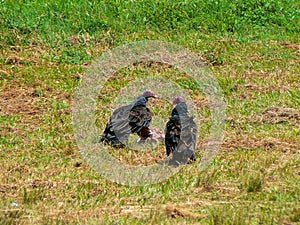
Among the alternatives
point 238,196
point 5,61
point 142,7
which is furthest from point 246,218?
point 142,7

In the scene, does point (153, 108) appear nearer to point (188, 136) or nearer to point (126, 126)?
point (126, 126)

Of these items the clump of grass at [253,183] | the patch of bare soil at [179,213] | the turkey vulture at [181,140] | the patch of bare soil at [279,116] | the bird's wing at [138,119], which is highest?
the patch of bare soil at [279,116]

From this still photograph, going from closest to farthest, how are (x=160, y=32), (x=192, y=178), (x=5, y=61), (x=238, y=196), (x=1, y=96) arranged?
(x=238, y=196) → (x=192, y=178) → (x=1, y=96) → (x=5, y=61) → (x=160, y=32)

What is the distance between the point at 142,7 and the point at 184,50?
87.4 inches

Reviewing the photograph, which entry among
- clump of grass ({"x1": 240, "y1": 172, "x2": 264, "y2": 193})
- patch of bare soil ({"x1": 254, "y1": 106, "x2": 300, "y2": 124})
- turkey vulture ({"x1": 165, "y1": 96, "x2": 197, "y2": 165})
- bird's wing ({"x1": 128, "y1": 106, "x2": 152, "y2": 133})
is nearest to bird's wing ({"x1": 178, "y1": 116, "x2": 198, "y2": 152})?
turkey vulture ({"x1": 165, "y1": 96, "x2": 197, "y2": 165})

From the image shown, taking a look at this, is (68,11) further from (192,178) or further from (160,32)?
(192,178)

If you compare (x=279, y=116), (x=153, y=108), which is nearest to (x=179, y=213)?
(x=279, y=116)

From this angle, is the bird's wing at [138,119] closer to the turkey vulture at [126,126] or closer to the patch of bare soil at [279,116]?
the turkey vulture at [126,126]

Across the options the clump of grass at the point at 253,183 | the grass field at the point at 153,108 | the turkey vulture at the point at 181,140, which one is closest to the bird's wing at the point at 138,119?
the grass field at the point at 153,108

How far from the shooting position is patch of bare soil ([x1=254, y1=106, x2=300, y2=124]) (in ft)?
33.0

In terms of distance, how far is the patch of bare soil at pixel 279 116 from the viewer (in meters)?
10.0

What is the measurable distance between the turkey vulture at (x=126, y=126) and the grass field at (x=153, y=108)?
1.15ft

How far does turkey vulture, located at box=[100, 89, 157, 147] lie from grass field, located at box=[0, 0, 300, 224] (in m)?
0.35

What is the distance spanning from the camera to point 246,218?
5.67 meters
